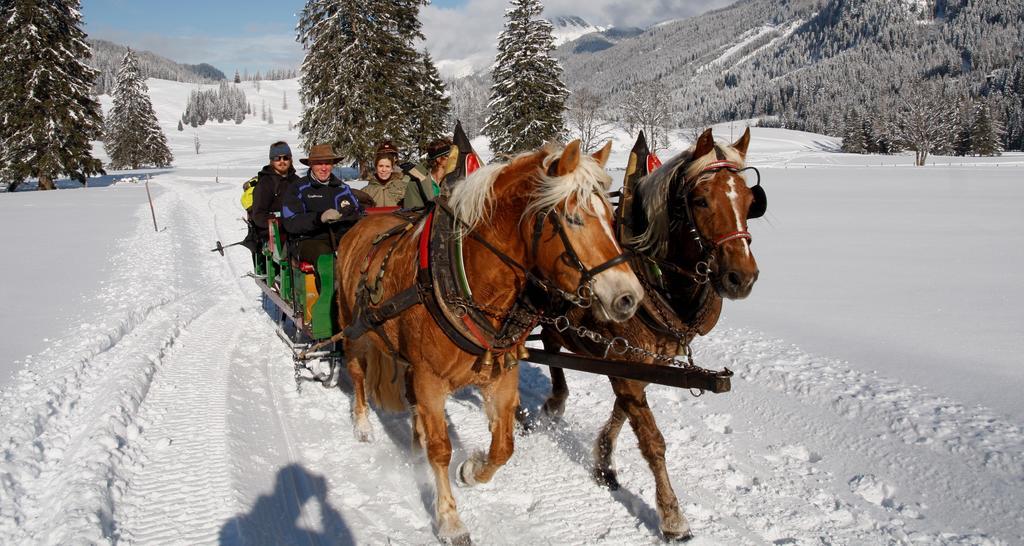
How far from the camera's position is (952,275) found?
9.22 metres

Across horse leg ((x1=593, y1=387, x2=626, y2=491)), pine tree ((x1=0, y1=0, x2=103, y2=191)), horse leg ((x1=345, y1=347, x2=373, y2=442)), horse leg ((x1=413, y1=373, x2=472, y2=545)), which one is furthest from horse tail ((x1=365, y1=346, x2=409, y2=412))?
pine tree ((x1=0, y1=0, x2=103, y2=191))

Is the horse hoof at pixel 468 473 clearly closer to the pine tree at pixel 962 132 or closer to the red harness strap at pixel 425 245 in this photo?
the red harness strap at pixel 425 245

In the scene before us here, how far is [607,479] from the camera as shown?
400 cm

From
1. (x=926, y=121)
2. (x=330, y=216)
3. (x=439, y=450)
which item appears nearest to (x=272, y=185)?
(x=330, y=216)

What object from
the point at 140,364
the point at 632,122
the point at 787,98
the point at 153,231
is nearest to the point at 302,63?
the point at 153,231

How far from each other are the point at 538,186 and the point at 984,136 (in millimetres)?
83002

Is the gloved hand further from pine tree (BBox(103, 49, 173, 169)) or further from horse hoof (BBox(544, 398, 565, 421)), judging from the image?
pine tree (BBox(103, 49, 173, 169))

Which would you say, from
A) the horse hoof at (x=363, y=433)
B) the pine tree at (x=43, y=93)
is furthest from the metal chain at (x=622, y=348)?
the pine tree at (x=43, y=93)

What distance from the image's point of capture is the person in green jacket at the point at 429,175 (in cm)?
600

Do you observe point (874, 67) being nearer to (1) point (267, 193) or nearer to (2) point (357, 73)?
(2) point (357, 73)

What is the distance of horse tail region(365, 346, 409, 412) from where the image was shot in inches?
186

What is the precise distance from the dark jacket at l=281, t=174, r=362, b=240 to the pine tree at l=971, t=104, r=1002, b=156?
81.2 m

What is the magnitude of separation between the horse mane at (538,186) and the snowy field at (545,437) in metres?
1.96

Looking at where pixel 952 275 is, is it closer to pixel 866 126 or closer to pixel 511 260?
pixel 511 260
